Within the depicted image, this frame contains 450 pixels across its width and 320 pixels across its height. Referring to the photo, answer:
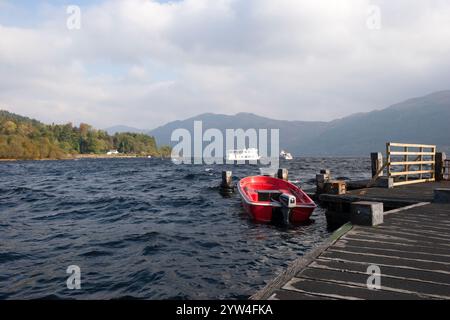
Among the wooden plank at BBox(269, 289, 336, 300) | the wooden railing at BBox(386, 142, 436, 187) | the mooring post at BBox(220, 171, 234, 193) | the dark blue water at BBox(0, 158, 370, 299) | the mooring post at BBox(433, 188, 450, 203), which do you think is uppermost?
the wooden railing at BBox(386, 142, 436, 187)

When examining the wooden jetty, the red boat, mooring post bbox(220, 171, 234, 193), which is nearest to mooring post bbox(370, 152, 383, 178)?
the red boat

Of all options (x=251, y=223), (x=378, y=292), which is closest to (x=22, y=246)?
(x=251, y=223)

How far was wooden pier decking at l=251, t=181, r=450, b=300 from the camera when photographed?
4.50 meters

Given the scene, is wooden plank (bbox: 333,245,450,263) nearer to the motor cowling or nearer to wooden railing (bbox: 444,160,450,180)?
the motor cowling

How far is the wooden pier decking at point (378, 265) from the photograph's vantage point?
14.8ft

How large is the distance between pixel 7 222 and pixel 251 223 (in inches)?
446

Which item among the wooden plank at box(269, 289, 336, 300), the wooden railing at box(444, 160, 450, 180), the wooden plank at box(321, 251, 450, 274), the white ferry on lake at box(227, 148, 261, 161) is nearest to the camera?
the wooden plank at box(269, 289, 336, 300)

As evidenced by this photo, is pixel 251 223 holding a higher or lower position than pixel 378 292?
lower

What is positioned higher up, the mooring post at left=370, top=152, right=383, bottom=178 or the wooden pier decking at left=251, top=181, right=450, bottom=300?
the mooring post at left=370, top=152, right=383, bottom=178

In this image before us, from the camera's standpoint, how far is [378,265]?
18.3ft

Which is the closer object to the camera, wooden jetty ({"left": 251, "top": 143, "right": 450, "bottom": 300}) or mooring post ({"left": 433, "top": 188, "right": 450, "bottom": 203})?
wooden jetty ({"left": 251, "top": 143, "right": 450, "bottom": 300})

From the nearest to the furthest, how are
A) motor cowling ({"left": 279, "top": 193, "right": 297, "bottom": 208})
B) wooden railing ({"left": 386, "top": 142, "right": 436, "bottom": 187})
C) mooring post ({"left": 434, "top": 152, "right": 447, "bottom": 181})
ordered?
motor cowling ({"left": 279, "top": 193, "right": 297, "bottom": 208})
wooden railing ({"left": 386, "top": 142, "right": 436, "bottom": 187})
mooring post ({"left": 434, "top": 152, "right": 447, "bottom": 181})
